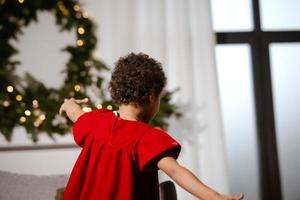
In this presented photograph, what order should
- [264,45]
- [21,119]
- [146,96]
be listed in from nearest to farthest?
[146,96] < [21,119] < [264,45]

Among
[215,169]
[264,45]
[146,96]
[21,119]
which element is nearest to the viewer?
[146,96]

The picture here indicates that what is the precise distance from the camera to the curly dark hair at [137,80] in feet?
A: 4.32

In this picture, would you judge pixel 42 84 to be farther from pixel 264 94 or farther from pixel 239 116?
pixel 264 94

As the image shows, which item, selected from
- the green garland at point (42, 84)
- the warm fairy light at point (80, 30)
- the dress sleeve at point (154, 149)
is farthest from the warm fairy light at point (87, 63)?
the dress sleeve at point (154, 149)

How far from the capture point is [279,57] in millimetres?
3105

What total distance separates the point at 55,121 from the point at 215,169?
1098mm

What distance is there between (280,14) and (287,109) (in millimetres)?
743

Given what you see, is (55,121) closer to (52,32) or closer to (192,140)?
(52,32)

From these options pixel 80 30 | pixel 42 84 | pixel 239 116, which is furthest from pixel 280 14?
pixel 42 84

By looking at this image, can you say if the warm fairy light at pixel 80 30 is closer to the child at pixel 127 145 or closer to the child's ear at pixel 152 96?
the child at pixel 127 145

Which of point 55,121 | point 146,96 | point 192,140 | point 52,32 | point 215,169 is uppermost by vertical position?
point 52,32

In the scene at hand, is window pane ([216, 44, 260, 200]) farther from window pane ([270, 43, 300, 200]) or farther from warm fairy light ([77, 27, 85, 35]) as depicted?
warm fairy light ([77, 27, 85, 35])

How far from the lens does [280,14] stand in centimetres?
314

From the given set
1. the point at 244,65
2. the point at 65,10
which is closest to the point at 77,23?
the point at 65,10
